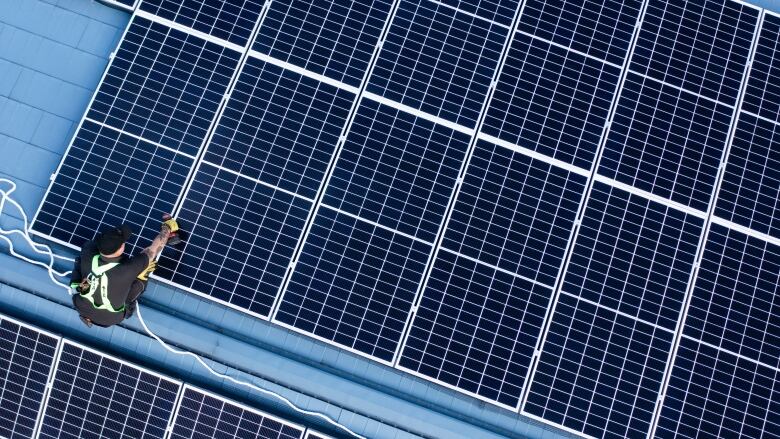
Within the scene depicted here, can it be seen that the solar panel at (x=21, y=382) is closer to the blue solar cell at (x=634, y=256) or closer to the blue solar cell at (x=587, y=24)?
the blue solar cell at (x=634, y=256)

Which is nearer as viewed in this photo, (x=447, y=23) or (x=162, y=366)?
(x=162, y=366)

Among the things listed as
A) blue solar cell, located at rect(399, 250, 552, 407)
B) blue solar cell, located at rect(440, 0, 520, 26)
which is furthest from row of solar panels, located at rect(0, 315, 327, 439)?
blue solar cell, located at rect(440, 0, 520, 26)

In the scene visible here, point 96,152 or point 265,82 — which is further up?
point 265,82

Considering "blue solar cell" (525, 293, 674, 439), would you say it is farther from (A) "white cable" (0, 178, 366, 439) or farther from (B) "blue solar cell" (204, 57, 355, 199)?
(B) "blue solar cell" (204, 57, 355, 199)

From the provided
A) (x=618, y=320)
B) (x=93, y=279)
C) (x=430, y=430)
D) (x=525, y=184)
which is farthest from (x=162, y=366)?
(x=618, y=320)

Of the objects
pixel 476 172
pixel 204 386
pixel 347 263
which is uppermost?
pixel 476 172

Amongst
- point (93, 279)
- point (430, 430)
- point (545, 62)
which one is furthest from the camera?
point (545, 62)

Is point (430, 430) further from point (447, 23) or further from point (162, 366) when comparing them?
point (447, 23)

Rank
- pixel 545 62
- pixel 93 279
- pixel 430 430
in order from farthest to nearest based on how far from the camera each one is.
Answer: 1. pixel 545 62
2. pixel 430 430
3. pixel 93 279

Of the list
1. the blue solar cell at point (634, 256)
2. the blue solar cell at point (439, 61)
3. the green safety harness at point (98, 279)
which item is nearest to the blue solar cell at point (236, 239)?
the green safety harness at point (98, 279)
